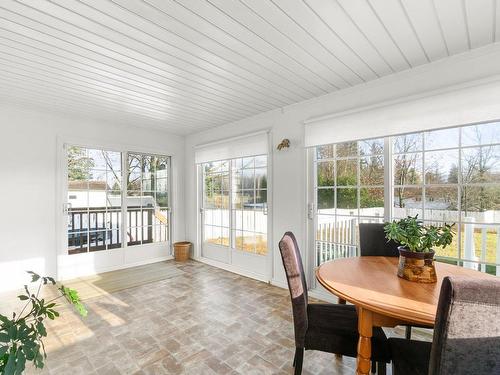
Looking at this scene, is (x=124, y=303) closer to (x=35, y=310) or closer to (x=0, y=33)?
(x=35, y=310)

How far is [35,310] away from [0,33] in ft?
6.93

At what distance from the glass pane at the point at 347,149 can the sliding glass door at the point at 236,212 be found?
117 cm

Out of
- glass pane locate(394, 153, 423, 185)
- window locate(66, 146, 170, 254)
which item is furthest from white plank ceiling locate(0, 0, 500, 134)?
window locate(66, 146, 170, 254)

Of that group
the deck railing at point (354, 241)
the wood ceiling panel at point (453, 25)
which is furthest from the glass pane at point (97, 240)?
the wood ceiling panel at point (453, 25)

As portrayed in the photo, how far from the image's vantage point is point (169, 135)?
5.12 meters

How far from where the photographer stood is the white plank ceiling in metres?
1.67

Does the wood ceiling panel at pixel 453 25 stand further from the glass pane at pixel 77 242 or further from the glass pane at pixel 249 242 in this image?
the glass pane at pixel 77 242

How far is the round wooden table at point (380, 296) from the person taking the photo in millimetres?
1247

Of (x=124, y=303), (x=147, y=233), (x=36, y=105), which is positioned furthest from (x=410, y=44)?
(x=147, y=233)

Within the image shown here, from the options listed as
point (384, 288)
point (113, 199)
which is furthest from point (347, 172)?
point (113, 199)

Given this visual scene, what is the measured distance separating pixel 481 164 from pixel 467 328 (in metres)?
1.97

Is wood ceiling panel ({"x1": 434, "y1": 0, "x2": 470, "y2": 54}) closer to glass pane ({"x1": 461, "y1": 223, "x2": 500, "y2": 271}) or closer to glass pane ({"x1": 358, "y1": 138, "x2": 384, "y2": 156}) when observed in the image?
glass pane ({"x1": 358, "y1": 138, "x2": 384, "y2": 156})

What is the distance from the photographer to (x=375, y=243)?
7.73 ft

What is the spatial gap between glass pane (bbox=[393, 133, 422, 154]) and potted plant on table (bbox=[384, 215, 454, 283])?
1.27 metres
